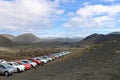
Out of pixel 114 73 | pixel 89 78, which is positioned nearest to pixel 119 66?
pixel 114 73

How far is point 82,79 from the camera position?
73.6 feet

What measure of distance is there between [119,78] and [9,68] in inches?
652

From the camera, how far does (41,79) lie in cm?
2509

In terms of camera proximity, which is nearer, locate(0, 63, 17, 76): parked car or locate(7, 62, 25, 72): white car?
locate(0, 63, 17, 76): parked car

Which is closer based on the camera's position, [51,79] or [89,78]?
[89,78]

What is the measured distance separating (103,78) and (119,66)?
560cm

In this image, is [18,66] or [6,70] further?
[18,66]

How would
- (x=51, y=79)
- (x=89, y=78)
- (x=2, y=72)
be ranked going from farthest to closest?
(x=2, y=72)
(x=51, y=79)
(x=89, y=78)

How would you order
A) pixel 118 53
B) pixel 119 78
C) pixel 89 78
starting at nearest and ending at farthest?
pixel 119 78 → pixel 89 78 → pixel 118 53

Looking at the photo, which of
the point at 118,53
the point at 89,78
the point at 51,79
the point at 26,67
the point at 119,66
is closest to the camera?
the point at 89,78

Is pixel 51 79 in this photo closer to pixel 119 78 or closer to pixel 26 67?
pixel 119 78

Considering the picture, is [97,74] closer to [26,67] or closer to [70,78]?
[70,78]

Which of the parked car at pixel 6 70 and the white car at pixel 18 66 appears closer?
the parked car at pixel 6 70

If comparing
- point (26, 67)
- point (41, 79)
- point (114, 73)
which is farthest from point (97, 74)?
point (26, 67)
